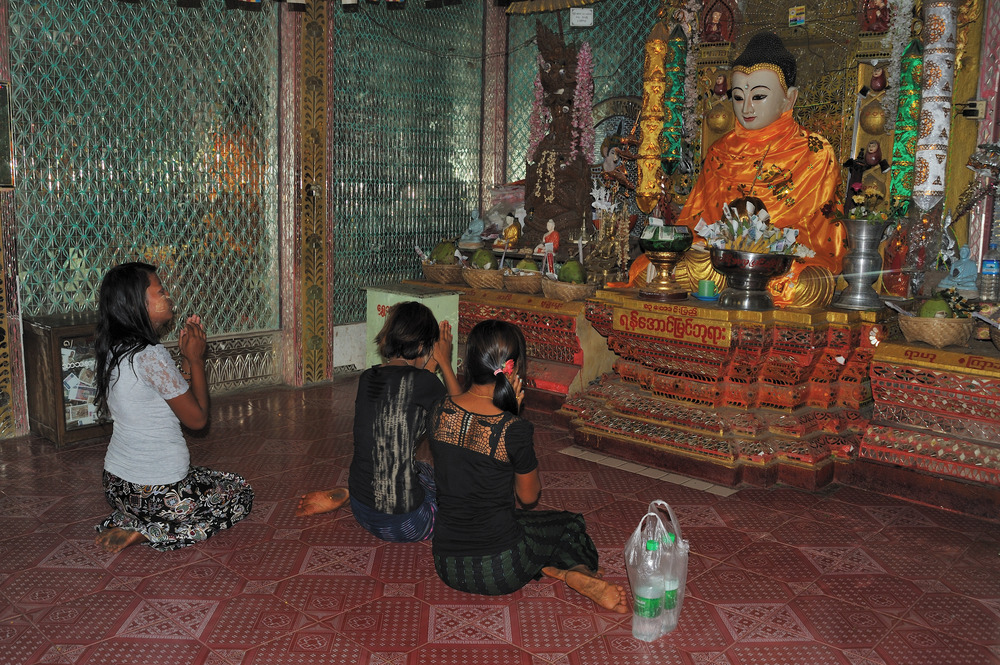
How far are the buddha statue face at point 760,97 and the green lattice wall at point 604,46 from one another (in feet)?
5.04

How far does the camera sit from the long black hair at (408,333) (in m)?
3.83

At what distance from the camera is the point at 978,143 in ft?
19.6

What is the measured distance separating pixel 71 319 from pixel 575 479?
357 cm

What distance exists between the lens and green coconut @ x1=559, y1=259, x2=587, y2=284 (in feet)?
21.6

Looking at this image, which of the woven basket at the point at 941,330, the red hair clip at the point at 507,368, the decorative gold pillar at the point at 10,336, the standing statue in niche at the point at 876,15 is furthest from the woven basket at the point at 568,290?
the decorative gold pillar at the point at 10,336

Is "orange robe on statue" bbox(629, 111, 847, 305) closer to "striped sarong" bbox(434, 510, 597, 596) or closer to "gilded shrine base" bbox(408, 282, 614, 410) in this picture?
"gilded shrine base" bbox(408, 282, 614, 410)

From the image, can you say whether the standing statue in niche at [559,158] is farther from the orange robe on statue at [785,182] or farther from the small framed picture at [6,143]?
the small framed picture at [6,143]

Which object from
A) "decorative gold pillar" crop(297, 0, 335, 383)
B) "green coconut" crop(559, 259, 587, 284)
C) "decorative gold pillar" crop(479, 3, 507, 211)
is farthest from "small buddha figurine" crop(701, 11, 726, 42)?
"decorative gold pillar" crop(297, 0, 335, 383)

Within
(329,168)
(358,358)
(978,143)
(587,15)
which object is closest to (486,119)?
(587,15)

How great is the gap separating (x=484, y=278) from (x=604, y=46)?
106 inches

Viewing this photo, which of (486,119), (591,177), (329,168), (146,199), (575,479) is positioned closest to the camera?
(575,479)

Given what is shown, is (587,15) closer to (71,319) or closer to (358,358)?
(358,358)

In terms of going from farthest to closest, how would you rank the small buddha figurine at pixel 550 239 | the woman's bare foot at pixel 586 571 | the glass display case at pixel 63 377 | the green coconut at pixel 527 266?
the small buddha figurine at pixel 550 239 < the green coconut at pixel 527 266 < the glass display case at pixel 63 377 < the woman's bare foot at pixel 586 571

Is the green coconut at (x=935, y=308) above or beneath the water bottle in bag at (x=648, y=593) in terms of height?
above
